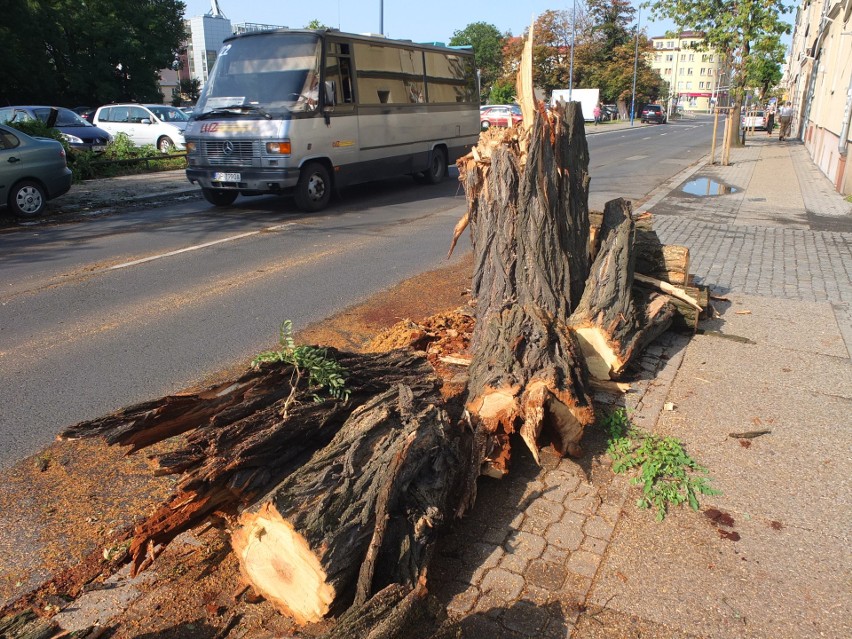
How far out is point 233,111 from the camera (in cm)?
1176

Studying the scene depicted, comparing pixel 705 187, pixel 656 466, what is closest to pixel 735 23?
pixel 705 187

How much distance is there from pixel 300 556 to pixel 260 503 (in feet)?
0.81

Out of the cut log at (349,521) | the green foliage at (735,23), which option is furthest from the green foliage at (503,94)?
the cut log at (349,521)

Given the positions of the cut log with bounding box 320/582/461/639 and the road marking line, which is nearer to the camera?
the cut log with bounding box 320/582/461/639

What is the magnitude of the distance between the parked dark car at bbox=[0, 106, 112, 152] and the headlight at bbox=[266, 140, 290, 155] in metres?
9.39

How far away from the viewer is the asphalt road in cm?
480

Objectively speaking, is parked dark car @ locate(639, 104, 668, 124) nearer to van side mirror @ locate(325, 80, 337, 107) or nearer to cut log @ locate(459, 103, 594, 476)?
van side mirror @ locate(325, 80, 337, 107)

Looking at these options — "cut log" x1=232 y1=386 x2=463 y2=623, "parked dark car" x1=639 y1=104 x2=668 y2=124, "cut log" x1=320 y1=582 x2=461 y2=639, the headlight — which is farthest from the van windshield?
"parked dark car" x1=639 y1=104 x2=668 y2=124

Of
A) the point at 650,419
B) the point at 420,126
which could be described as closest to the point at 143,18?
the point at 420,126

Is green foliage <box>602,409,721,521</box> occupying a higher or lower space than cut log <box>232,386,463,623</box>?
lower

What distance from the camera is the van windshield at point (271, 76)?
1170 cm

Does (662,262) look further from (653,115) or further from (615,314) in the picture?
(653,115)

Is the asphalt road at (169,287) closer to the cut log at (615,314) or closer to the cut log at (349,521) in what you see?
the cut log at (349,521)

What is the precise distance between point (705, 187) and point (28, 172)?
46.6 ft
